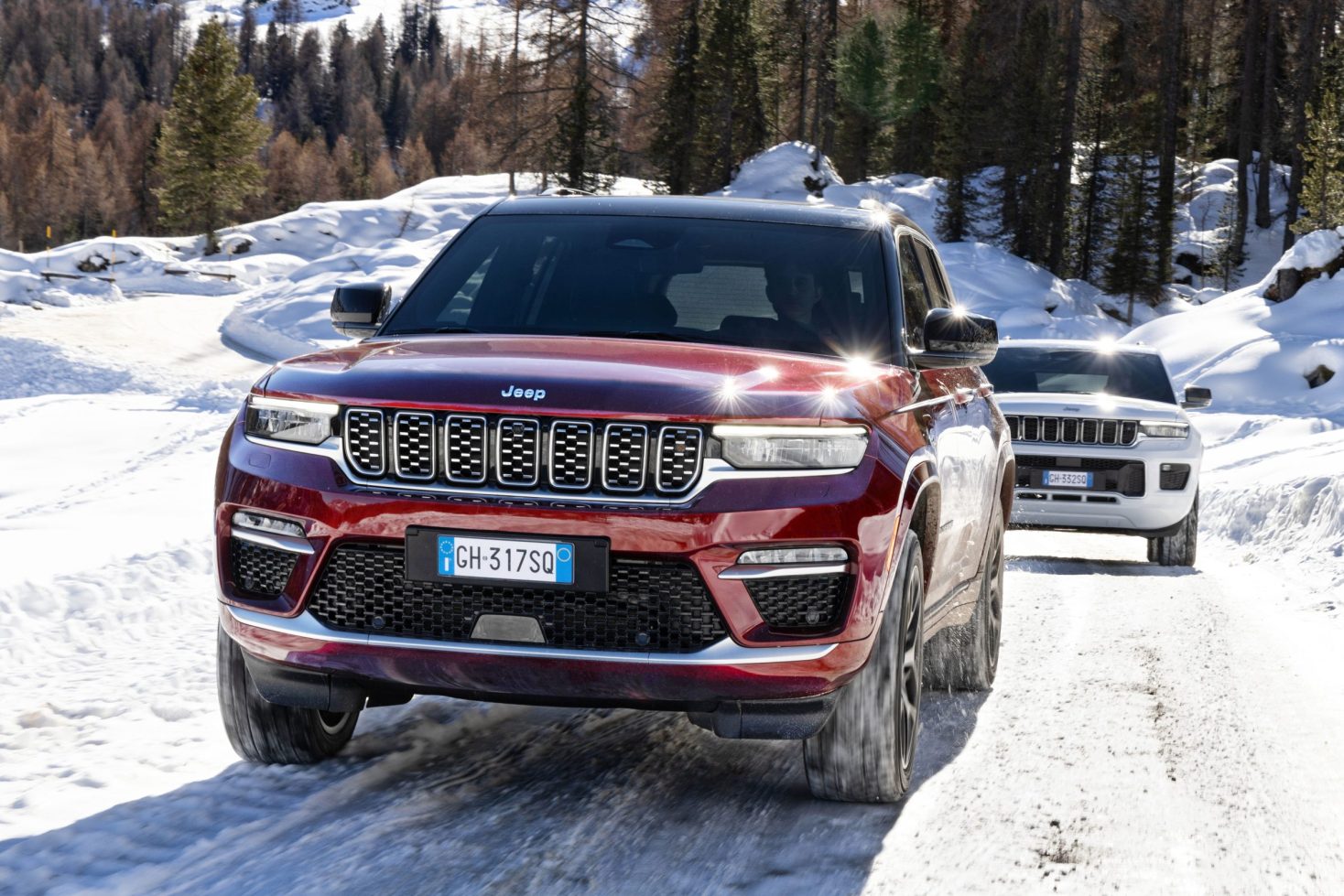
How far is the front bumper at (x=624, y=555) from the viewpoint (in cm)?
370

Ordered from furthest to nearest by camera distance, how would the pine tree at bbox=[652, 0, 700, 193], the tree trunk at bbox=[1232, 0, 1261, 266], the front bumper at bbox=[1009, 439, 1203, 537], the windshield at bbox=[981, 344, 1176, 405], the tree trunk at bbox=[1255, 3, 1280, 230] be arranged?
the tree trunk at bbox=[1255, 3, 1280, 230] < the pine tree at bbox=[652, 0, 700, 193] < the tree trunk at bbox=[1232, 0, 1261, 266] < the windshield at bbox=[981, 344, 1176, 405] < the front bumper at bbox=[1009, 439, 1203, 537]

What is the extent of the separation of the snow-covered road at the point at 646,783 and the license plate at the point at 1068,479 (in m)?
2.75

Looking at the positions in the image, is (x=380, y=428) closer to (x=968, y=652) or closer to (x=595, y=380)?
(x=595, y=380)

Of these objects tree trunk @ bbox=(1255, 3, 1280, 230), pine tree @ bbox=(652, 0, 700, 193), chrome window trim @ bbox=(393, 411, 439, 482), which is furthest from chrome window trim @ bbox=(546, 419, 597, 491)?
tree trunk @ bbox=(1255, 3, 1280, 230)

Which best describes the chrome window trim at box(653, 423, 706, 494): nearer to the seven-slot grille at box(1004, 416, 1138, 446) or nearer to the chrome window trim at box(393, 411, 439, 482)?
the chrome window trim at box(393, 411, 439, 482)

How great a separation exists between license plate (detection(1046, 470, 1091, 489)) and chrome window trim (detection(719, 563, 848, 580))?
24.5 ft

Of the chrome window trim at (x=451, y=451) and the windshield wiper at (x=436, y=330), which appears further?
the windshield wiper at (x=436, y=330)

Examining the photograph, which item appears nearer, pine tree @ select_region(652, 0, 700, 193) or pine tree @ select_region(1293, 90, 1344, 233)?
pine tree @ select_region(1293, 90, 1344, 233)

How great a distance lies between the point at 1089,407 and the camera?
10977 millimetres

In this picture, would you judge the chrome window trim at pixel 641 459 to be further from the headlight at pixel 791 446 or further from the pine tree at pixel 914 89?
the pine tree at pixel 914 89

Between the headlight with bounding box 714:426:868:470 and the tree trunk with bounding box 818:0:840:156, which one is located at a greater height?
the headlight with bounding box 714:426:868:470

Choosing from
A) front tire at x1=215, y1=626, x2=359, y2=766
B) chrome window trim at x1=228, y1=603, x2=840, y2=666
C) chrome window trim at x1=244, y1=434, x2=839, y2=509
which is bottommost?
front tire at x1=215, y1=626, x2=359, y2=766

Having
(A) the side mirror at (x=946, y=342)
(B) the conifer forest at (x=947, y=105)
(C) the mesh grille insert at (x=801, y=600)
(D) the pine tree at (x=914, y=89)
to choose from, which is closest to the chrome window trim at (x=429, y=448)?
(C) the mesh grille insert at (x=801, y=600)

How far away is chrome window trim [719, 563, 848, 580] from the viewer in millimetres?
3725
